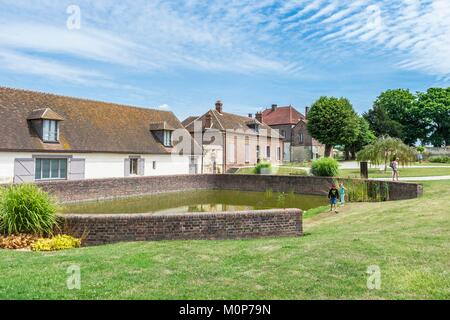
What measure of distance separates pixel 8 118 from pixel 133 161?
9436 millimetres

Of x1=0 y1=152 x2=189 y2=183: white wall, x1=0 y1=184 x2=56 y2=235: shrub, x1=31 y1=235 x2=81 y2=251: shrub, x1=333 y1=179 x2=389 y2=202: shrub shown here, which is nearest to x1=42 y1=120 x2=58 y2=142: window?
x1=0 y1=152 x2=189 y2=183: white wall

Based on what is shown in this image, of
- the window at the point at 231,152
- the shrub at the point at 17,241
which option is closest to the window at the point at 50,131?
the shrub at the point at 17,241

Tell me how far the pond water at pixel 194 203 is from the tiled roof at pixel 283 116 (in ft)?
124

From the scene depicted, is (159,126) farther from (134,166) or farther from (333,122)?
(333,122)

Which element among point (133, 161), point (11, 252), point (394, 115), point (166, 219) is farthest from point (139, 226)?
point (394, 115)

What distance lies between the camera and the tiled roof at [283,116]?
205ft

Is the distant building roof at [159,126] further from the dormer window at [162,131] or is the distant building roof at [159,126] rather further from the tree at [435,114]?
the tree at [435,114]

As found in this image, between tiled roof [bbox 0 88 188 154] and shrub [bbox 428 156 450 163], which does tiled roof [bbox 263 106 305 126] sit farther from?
tiled roof [bbox 0 88 188 154]

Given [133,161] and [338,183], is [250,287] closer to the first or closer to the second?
[338,183]

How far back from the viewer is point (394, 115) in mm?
67125

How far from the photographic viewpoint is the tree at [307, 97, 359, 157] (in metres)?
48.1

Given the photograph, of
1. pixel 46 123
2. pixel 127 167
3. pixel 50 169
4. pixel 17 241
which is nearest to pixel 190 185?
pixel 127 167

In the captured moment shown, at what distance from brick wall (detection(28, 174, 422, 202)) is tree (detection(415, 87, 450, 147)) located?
47.6 meters

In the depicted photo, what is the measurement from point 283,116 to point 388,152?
108ft
